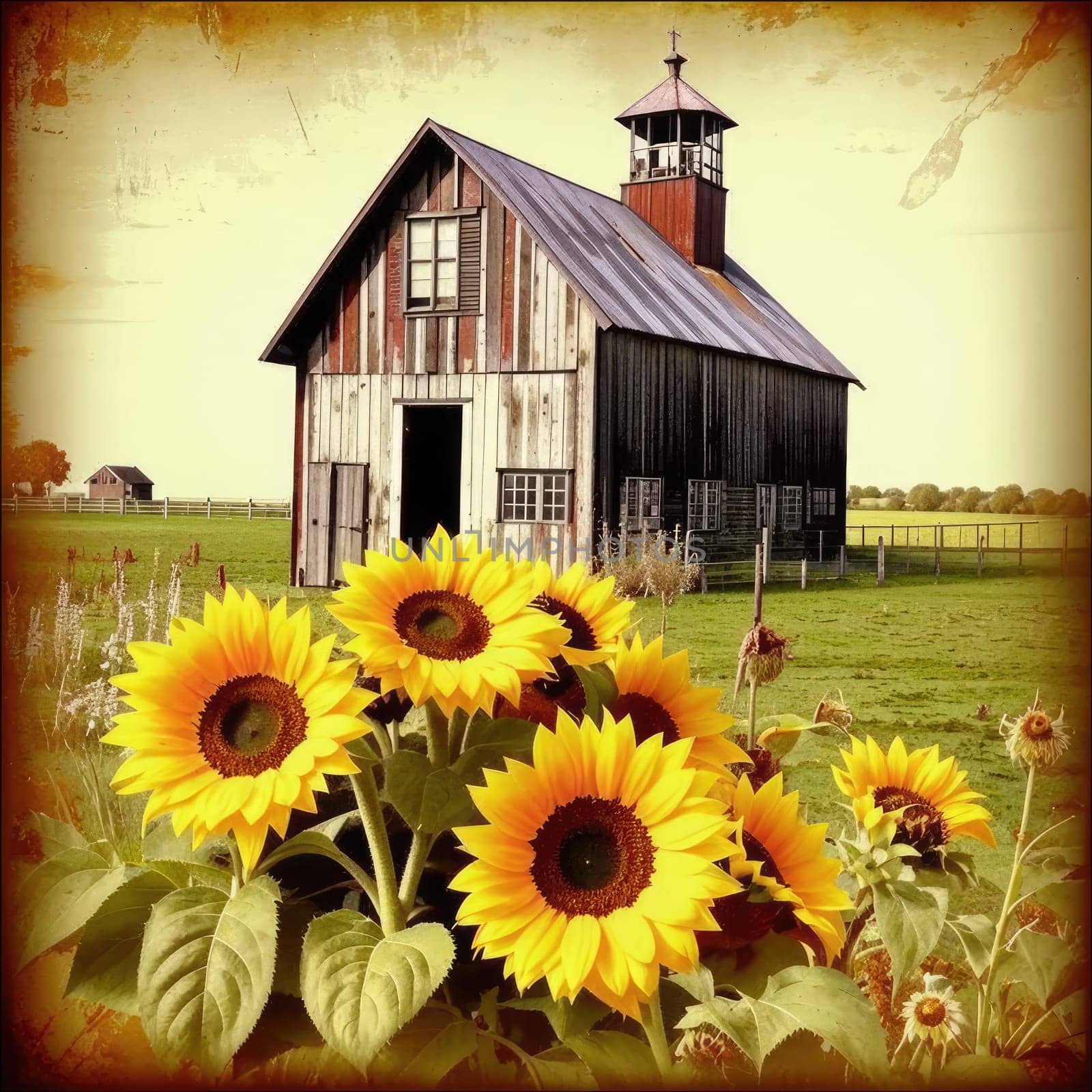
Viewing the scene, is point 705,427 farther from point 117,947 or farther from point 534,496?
point 117,947

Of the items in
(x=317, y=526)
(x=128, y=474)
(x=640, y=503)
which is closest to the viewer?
(x=128, y=474)

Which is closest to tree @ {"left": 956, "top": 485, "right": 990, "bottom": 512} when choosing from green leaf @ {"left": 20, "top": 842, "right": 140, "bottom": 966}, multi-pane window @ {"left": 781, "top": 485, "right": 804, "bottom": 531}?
green leaf @ {"left": 20, "top": 842, "right": 140, "bottom": 966}

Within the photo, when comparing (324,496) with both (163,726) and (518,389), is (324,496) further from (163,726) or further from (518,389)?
(163,726)

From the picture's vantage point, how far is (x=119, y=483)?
2717 millimetres

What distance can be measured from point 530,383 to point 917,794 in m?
4.68

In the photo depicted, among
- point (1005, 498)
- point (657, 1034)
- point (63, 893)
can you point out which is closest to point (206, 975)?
point (63, 893)

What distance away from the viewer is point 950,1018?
126 centimetres

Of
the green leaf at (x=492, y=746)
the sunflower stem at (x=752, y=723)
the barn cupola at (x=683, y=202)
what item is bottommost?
the sunflower stem at (x=752, y=723)

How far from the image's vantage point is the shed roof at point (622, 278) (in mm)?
5773

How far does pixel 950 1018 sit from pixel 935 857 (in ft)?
0.66

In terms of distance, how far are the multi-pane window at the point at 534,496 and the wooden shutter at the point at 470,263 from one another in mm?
945

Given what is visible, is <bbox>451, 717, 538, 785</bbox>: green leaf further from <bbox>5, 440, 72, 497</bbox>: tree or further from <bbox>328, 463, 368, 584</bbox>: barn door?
<bbox>328, 463, 368, 584</bbox>: barn door

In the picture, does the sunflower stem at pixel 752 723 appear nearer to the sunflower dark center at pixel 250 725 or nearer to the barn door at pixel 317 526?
the sunflower dark center at pixel 250 725

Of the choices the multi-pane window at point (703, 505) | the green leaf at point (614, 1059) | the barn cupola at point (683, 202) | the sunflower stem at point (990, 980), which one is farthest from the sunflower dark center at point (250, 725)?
the barn cupola at point (683, 202)
